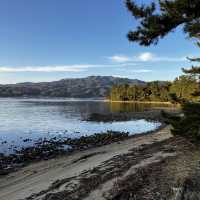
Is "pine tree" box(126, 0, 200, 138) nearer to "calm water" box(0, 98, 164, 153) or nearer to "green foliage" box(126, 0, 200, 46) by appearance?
"green foliage" box(126, 0, 200, 46)

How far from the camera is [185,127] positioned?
51.9 ft

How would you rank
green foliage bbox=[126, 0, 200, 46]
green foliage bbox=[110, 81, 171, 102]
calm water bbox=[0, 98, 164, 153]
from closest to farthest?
green foliage bbox=[126, 0, 200, 46] → calm water bbox=[0, 98, 164, 153] → green foliage bbox=[110, 81, 171, 102]

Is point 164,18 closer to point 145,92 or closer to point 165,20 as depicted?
point 165,20

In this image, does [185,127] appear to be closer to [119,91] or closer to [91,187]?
[91,187]

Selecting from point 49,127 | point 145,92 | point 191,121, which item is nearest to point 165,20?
point 191,121

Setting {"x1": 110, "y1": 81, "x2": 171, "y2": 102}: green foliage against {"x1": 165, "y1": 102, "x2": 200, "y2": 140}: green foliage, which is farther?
{"x1": 110, "y1": 81, "x2": 171, "y2": 102}: green foliage

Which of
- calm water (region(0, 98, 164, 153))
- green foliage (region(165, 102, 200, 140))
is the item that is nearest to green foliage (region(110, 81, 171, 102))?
calm water (region(0, 98, 164, 153))

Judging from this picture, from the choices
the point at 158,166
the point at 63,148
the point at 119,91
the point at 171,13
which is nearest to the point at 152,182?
the point at 158,166

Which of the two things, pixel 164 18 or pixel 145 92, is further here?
pixel 145 92

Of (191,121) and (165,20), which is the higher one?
(165,20)

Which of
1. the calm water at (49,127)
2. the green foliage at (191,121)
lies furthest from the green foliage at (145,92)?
the green foliage at (191,121)

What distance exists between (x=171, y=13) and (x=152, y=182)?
23.1 feet

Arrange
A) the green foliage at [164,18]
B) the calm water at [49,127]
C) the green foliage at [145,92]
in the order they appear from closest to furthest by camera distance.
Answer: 1. the green foliage at [164,18]
2. the calm water at [49,127]
3. the green foliage at [145,92]

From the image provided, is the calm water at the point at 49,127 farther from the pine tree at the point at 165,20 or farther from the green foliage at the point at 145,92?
the green foliage at the point at 145,92
